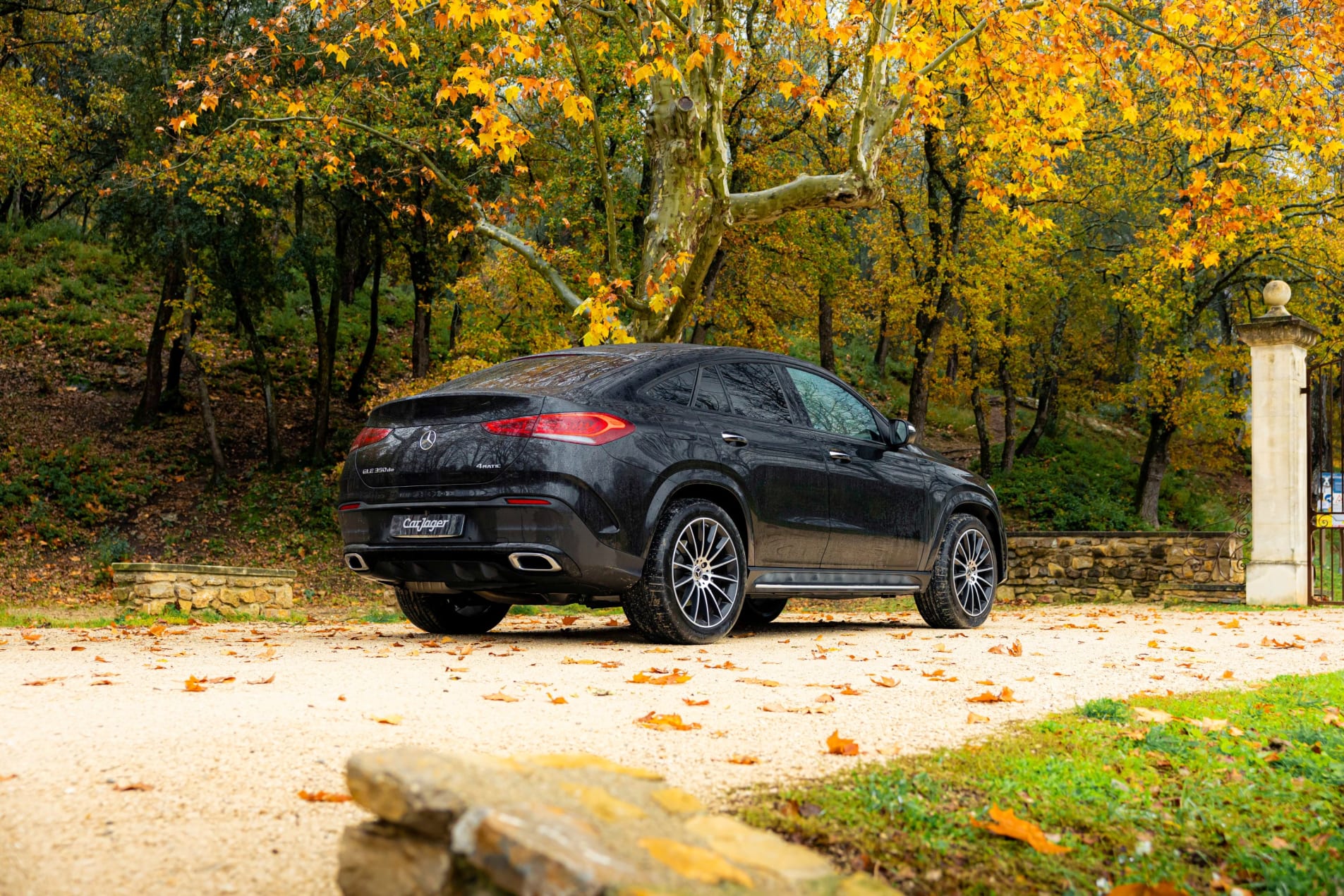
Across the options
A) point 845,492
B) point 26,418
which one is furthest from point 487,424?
point 26,418

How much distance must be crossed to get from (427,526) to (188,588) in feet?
20.0

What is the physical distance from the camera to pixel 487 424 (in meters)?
6.28

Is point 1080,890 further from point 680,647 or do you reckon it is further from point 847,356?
point 847,356

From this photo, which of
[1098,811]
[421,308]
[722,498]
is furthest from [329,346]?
[1098,811]

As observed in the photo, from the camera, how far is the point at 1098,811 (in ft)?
10.1

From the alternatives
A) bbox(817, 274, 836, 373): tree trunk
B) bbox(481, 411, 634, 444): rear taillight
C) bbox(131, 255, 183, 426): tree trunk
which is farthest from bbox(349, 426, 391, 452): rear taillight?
bbox(817, 274, 836, 373): tree trunk

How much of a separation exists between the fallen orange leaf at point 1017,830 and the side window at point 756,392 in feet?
14.8

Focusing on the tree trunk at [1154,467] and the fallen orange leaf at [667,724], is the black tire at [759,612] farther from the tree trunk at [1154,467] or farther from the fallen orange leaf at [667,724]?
the tree trunk at [1154,467]

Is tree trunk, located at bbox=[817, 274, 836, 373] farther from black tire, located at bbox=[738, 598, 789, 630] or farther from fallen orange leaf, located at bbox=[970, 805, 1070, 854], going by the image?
fallen orange leaf, located at bbox=[970, 805, 1070, 854]

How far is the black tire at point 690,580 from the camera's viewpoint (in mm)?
6469

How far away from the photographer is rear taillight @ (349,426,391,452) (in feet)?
22.2

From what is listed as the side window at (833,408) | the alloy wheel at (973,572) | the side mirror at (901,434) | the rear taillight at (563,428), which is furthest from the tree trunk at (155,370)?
the rear taillight at (563,428)

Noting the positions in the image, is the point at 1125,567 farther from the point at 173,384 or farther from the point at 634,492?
the point at 173,384

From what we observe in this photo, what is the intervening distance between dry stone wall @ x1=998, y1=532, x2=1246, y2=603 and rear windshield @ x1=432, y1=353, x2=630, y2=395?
818cm
